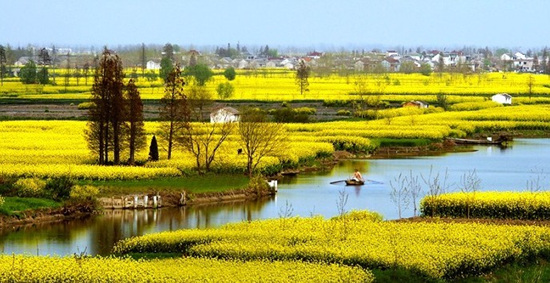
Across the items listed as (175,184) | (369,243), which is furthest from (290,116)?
(369,243)

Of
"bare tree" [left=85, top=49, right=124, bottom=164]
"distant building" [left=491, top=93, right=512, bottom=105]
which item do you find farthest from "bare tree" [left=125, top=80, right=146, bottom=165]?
"distant building" [left=491, top=93, right=512, bottom=105]

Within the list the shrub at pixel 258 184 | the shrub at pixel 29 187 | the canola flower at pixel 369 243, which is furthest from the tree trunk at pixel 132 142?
the canola flower at pixel 369 243

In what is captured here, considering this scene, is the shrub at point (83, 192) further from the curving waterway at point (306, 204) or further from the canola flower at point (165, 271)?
the canola flower at point (165, 271)

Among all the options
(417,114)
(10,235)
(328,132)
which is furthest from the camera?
(417,114)

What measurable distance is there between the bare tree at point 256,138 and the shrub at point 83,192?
9.05m

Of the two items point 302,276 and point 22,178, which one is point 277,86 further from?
point 302,276

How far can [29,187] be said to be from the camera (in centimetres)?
3494

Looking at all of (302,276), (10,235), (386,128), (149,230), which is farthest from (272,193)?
(386,128)

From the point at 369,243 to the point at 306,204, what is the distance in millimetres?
12765

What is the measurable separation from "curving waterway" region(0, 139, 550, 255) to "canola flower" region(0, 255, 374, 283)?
13.0ft

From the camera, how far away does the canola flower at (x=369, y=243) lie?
2291 centimetres

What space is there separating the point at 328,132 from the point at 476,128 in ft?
40.9

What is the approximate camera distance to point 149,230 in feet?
105

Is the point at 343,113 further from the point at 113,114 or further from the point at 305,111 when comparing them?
the point at 113,114
